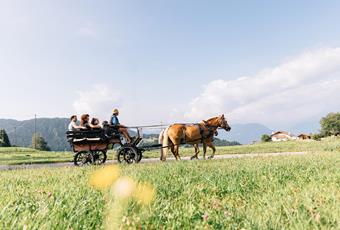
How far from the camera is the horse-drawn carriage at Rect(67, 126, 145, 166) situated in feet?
51.0

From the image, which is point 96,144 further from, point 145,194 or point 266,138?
point 266,138

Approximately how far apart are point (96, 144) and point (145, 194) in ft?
37.3

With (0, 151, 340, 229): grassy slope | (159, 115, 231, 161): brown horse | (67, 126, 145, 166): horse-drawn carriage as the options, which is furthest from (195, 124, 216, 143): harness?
(0, 151, 340, 229): grassy slope

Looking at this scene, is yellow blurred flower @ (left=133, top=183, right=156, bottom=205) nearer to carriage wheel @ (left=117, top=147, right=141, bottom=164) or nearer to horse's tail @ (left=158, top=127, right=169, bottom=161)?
carriage wheel @ (left=117, top=147, right=141, bottom=164)

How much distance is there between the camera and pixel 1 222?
2.66 meters

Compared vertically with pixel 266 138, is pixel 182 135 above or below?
below

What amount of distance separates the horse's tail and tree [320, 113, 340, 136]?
4362 inches

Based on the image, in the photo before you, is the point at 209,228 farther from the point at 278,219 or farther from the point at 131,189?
the point at 131,189

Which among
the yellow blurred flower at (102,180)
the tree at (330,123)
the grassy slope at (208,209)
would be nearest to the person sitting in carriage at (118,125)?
the yellow blurred flower at (102,180)

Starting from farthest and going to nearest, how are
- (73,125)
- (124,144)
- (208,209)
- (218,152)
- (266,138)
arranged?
(266,138) < (218,152) < (124,144) < (73,125) < (208,209)

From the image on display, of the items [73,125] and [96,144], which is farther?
[96,144]

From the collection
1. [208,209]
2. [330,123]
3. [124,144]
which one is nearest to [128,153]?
[124,144]

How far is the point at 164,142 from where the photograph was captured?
58.6ft

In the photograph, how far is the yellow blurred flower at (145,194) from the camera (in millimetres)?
4375
